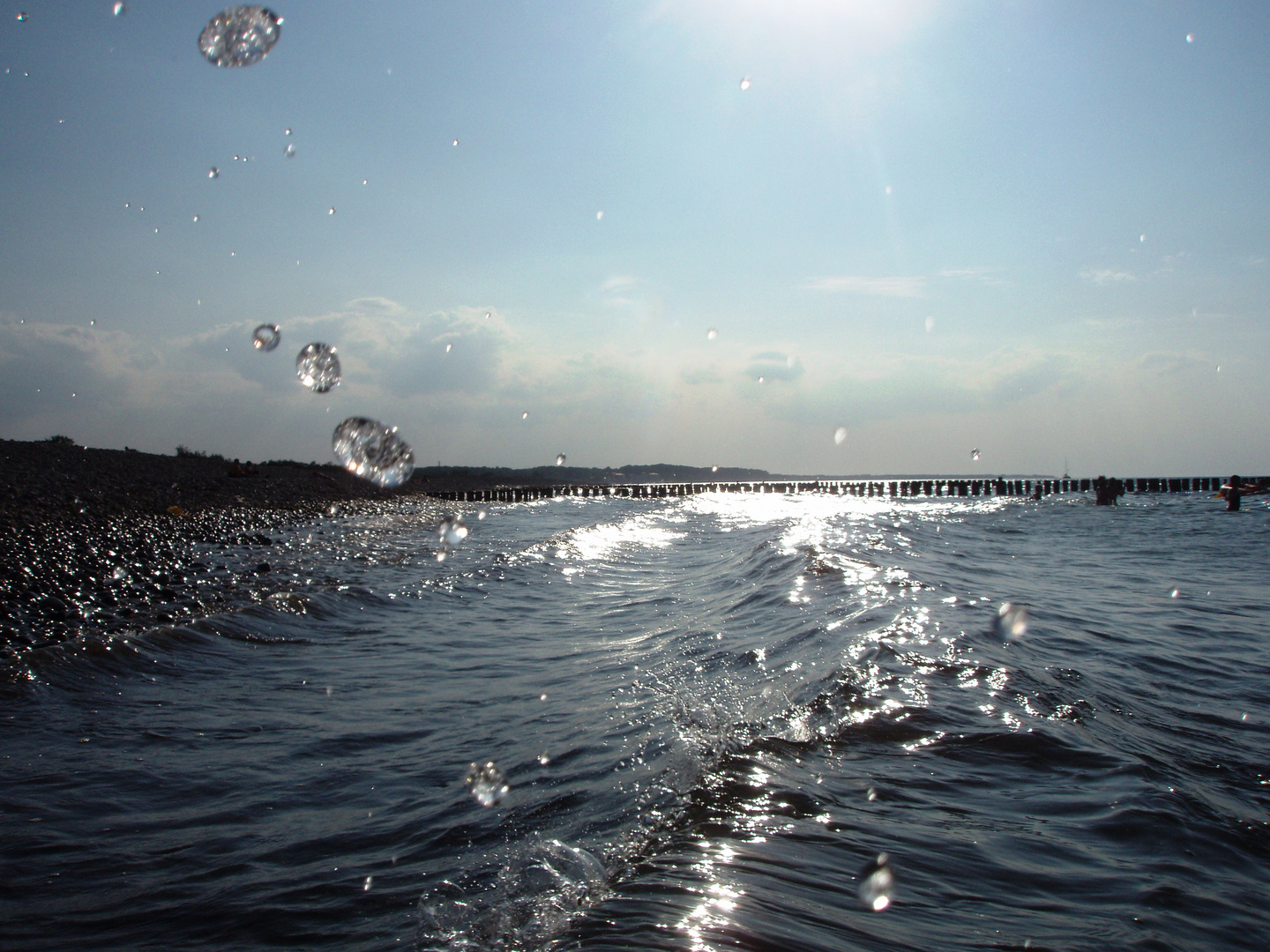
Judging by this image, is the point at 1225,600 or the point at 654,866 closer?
the point at 654,866

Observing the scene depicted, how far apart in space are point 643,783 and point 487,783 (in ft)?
3.37

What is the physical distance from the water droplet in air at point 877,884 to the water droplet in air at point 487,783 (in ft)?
7.12

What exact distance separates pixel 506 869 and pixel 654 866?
755mm

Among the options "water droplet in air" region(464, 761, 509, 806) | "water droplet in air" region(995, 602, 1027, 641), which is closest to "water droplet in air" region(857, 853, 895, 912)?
"water droplet in air" region(464, 761, 509, 806)

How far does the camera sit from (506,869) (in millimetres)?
3711

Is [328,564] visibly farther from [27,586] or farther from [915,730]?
[915,730]

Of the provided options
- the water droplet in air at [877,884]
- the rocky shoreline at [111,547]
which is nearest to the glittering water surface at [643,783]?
the water droplet in air at [877,884]

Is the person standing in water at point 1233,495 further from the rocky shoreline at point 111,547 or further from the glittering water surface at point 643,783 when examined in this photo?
the rocky shoreline at point 111,547

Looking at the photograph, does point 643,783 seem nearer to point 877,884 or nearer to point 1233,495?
point 877,884

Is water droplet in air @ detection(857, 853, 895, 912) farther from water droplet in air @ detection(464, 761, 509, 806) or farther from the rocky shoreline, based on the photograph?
the rocky shoreline

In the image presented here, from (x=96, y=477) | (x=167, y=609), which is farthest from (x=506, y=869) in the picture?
(x=96, y=477)

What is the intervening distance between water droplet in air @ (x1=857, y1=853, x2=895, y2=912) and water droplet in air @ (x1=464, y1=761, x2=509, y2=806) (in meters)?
2.17

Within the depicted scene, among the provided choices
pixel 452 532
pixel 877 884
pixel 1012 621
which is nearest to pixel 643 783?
pixel 877 884

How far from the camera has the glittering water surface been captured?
335 centimetres
